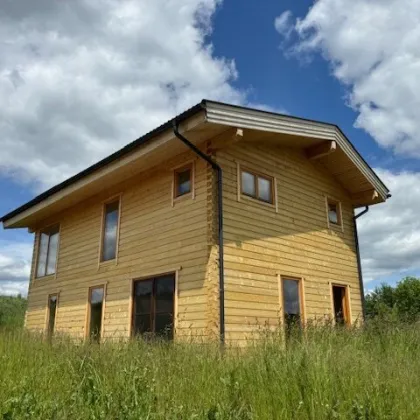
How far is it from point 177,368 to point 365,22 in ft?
22.9

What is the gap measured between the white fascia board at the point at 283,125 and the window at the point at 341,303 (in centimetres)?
346

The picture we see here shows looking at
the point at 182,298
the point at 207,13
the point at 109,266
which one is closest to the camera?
the point at 182,298

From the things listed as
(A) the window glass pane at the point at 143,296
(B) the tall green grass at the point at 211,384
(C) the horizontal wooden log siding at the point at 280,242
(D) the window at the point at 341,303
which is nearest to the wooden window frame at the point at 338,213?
(C) the horizontal wooden log siding at the point at 280,242

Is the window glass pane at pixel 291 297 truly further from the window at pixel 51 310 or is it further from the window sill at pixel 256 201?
the window at pixel 51 310

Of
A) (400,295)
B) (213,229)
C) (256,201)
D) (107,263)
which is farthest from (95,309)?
(400,295)

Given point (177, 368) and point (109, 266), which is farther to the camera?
point (109, 266)

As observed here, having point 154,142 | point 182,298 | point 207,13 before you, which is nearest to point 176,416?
point 182,298

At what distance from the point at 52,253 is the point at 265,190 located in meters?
8.58

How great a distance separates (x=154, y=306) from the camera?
963cm

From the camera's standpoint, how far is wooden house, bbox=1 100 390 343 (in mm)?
8625

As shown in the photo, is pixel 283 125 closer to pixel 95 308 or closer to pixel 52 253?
pixel 95 308

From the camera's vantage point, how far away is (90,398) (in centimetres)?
439

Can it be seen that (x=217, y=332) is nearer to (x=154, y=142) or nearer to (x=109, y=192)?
(x=154, y=142)

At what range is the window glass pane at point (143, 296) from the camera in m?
9.87
